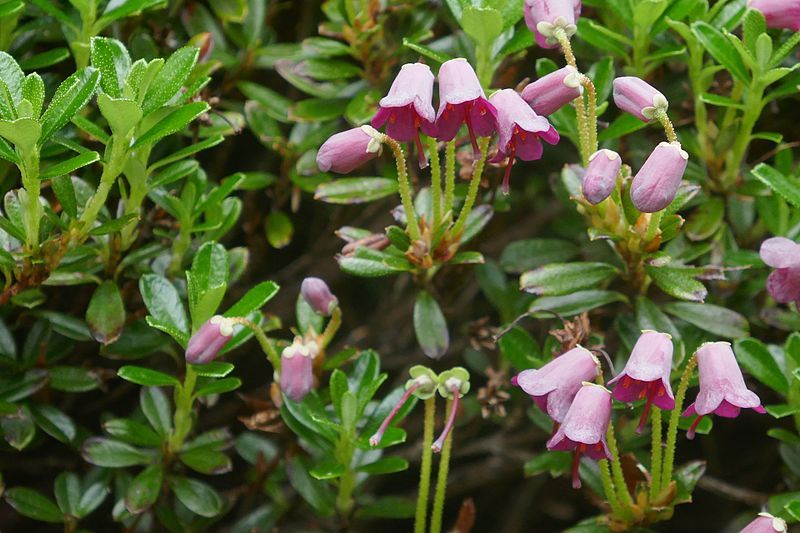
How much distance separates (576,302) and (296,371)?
0.43 m

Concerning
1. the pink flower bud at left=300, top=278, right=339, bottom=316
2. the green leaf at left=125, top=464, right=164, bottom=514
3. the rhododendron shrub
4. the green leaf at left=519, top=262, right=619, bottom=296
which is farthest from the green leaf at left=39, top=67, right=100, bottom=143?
the green leaf at left=519, top=262, right=619, bottom=296

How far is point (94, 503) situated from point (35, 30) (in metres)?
0.72

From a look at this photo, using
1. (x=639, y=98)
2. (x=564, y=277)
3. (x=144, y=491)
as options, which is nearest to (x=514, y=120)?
(x=639, y=98)

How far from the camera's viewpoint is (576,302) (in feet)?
4.32

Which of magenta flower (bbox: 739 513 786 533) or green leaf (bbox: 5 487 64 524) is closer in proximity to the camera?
magenta flower (bbox: 739 513 786 533)

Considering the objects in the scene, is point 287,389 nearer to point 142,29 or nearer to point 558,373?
point 558,373

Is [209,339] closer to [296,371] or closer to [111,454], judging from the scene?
[296,371]

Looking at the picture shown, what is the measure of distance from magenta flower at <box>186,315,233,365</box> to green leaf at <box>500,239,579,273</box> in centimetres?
53

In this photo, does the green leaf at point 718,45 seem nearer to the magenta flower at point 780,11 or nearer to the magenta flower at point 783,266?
the magenta flower at point 780,11

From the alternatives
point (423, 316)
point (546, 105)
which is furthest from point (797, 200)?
point (423, 316)

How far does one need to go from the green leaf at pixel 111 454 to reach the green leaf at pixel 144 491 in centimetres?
2

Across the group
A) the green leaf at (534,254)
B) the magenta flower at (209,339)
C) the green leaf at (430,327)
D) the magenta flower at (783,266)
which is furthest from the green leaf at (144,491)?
the magenta flower at (783,266)

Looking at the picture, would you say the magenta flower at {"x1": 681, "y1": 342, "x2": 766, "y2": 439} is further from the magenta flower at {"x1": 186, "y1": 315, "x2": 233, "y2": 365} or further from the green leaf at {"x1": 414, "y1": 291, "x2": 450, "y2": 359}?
the magenta flower at {"x1": 186, "y1": 315, "x2": 233, "y2": 365}

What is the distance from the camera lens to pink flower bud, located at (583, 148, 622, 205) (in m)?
1.04
